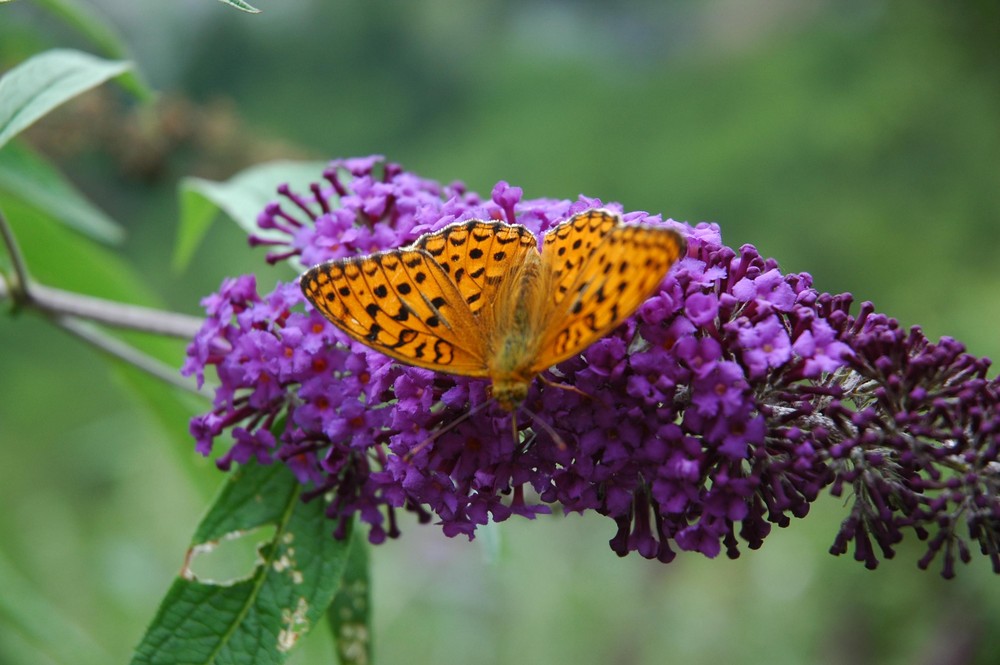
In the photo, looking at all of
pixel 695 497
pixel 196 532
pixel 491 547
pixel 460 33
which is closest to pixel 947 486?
pixel 695 497

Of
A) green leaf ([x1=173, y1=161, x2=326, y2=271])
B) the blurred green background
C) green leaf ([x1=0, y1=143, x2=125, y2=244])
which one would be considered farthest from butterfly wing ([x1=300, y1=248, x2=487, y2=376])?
the blurred green background

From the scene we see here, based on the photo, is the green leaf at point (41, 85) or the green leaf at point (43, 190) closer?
the green leaf at point (41, 85)

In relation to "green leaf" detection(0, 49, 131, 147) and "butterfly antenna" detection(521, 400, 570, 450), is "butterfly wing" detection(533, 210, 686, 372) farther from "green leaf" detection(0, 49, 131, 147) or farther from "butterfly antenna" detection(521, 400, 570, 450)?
"green leaf" detection(0, 49, 131, 147)

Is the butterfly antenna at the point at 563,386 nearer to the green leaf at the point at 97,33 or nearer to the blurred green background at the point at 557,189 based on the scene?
the green leaf at the point at 97,33

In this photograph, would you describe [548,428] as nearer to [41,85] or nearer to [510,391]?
[510,391]

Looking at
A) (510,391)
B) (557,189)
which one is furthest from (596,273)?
(557,189)

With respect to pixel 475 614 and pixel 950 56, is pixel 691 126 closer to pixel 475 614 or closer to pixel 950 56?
pixel 950 56

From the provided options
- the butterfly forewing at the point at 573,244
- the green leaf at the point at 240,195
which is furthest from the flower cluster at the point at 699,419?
the green leaf at the point at 240,195
